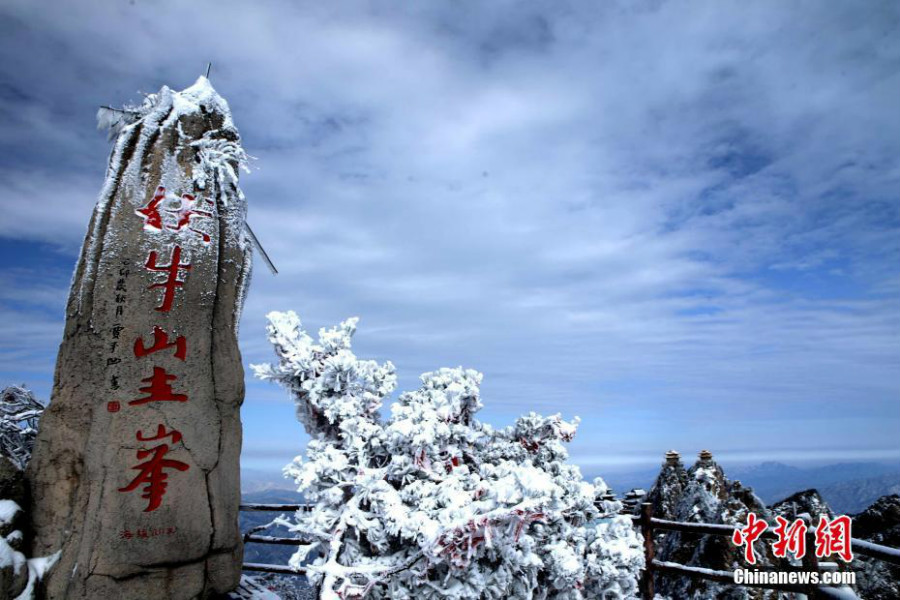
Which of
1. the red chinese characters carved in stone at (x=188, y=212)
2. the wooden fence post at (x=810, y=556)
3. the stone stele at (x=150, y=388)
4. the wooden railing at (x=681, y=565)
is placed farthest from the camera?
the red chinese characters carved in stone at (x=188, y=212)

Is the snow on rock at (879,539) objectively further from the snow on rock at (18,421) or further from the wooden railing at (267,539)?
the snow on rock at (18,421)

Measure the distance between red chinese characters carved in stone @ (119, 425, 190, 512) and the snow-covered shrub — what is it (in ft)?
4.01

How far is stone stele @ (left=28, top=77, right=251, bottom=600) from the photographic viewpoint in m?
5.24

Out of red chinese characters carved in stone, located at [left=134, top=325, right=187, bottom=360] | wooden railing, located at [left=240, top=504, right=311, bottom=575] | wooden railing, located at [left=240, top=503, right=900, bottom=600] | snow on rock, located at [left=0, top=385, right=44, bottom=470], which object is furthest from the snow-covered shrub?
snow on rock, located at [left=0, top=385, right=44, bottom=470]

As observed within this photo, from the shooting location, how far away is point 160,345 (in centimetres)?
560

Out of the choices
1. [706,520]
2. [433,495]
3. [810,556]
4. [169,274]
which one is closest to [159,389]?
[169,274]

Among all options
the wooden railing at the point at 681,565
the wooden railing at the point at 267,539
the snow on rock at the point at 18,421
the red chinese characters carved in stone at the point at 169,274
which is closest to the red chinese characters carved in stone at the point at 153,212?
the red chinese characters carved in stone at the point at 169,274

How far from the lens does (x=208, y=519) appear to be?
5.59 meters

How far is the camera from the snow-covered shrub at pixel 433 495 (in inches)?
165

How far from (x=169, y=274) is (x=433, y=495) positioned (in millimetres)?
3329

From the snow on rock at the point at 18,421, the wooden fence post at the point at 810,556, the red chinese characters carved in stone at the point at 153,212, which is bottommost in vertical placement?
the wooden fence post at the point at 810,556

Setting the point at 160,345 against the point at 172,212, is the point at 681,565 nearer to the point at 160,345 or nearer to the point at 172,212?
the point at 160,345

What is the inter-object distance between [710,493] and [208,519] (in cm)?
705

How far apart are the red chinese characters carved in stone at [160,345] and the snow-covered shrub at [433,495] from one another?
1.00 metres
